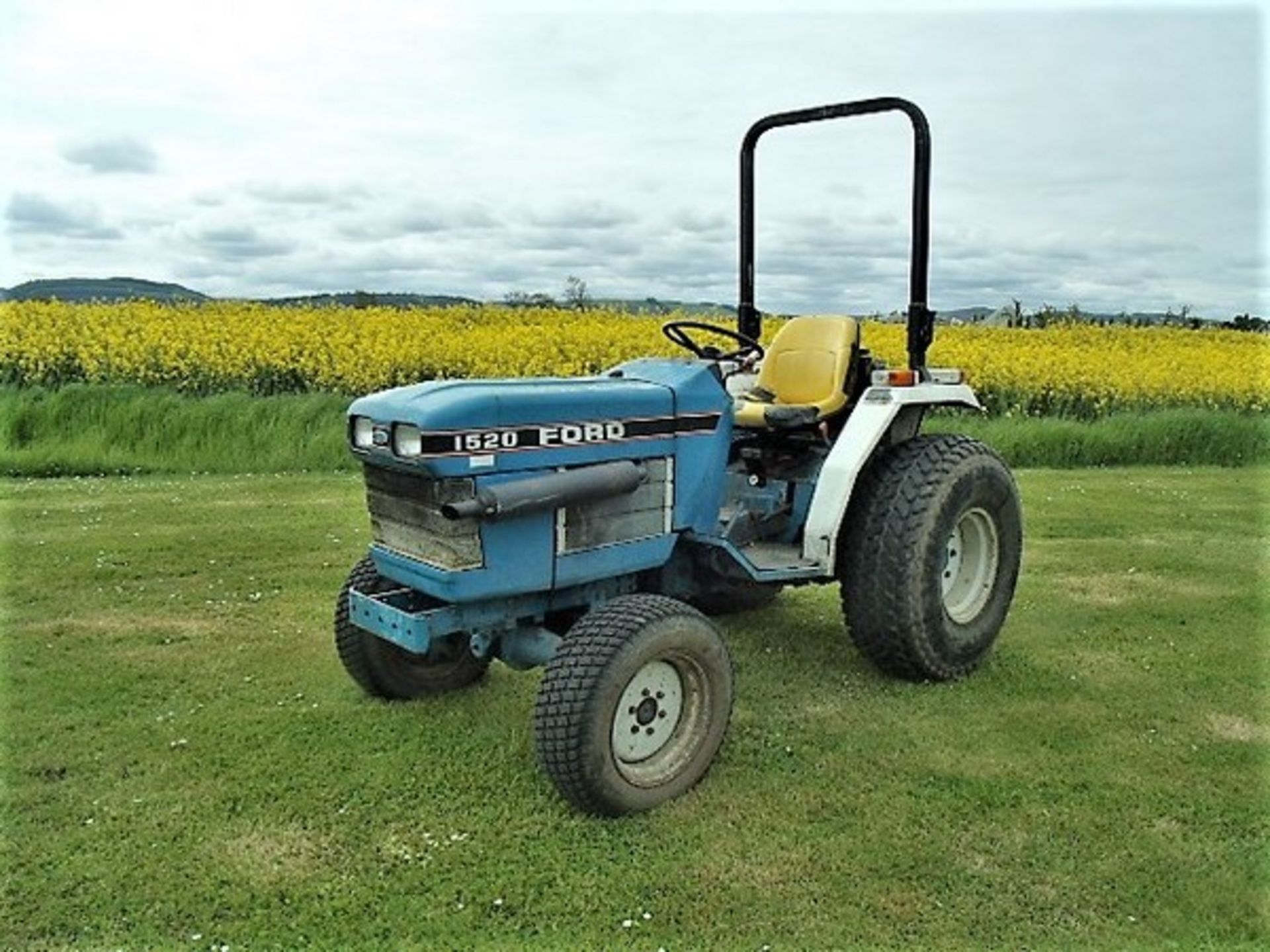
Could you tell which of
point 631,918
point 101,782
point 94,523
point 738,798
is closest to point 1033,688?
point 738,798

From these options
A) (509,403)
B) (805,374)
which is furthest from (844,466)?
(509,403)

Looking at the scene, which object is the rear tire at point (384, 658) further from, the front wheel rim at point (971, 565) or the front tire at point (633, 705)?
the front wheel rim at point (971, 565)

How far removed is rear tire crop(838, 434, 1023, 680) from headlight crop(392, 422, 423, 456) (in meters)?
1.85

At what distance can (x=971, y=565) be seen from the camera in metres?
4.98

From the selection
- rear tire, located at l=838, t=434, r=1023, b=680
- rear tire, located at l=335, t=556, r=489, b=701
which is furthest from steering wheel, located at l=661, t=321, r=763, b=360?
rear tire, located at l=335, t=556, r=489, b=701

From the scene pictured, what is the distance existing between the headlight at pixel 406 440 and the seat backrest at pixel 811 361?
1.86 metres

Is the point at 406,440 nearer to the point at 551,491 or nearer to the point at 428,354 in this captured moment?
the point at 551,491

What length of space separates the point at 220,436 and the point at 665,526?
664cm

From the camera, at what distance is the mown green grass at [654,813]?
300 centimetres

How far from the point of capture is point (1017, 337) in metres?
15.3

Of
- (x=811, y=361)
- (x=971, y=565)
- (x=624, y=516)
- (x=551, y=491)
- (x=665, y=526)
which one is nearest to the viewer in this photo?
(x=551, y=491)

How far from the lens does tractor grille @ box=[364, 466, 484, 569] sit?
358 cm

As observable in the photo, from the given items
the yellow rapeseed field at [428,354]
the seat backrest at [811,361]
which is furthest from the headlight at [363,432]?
the yellow rapeseed field at [428,354]

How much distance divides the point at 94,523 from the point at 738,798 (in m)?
5.10
